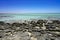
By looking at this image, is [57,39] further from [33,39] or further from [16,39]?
[16,39]

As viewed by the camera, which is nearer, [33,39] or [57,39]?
[57,39]

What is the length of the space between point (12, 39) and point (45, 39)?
2.08 meters

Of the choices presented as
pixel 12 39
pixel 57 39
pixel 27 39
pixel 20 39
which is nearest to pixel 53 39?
pixel 57 39

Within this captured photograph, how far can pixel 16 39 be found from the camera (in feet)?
16.6

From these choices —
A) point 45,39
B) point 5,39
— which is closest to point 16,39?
point 5,39

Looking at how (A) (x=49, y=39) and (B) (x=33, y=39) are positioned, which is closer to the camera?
(A) (x=49, y=39)

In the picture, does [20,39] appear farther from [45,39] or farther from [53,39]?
[53,39]

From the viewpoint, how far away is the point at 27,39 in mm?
4988

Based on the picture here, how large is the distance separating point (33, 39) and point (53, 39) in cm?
128

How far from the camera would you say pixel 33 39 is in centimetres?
532

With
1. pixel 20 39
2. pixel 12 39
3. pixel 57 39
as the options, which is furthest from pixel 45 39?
pixel 12 39

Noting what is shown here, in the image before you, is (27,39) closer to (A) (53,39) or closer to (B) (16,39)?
(B) (16,39)

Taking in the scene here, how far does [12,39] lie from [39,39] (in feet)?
5.62

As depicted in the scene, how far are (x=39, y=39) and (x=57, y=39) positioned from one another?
1.11m
